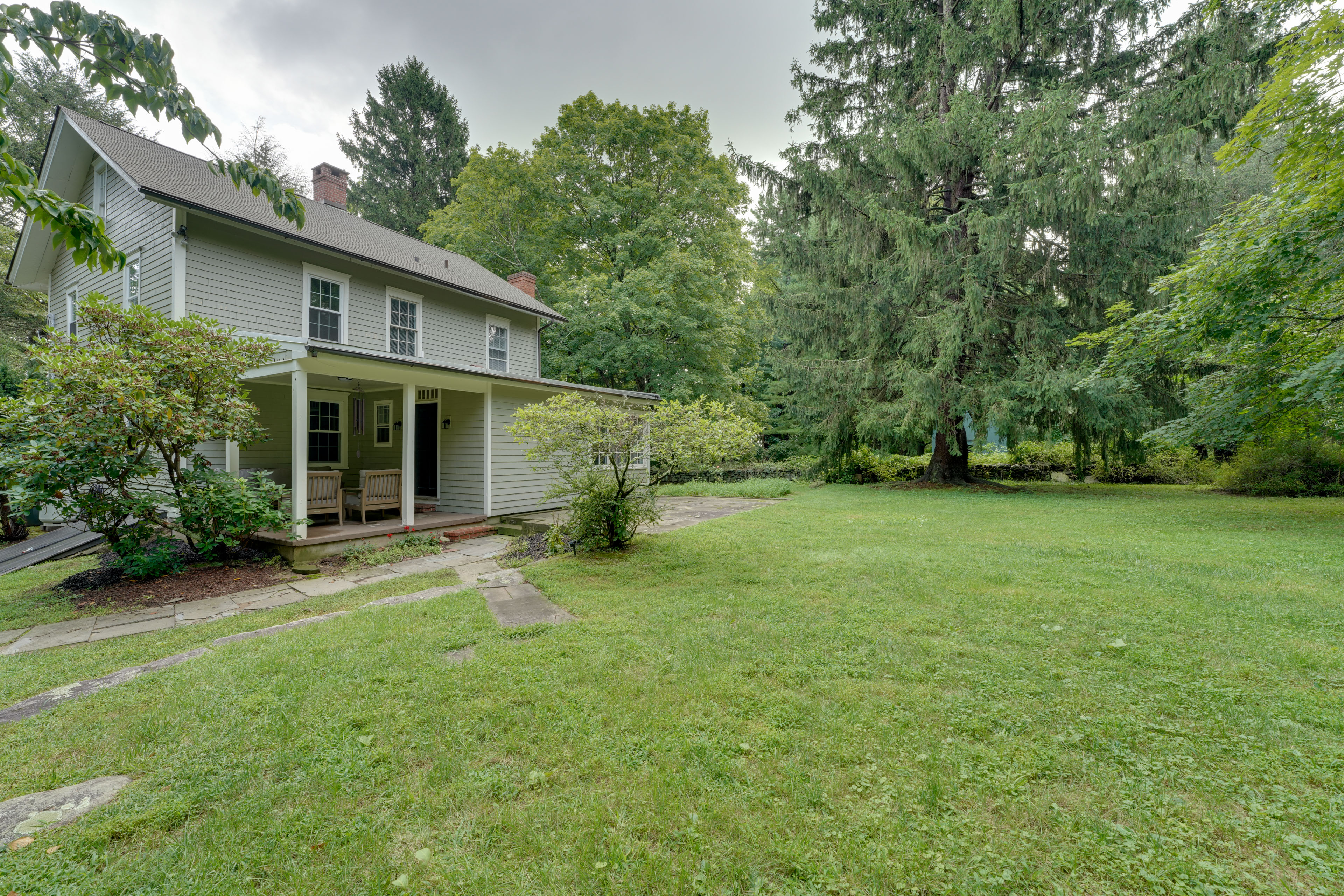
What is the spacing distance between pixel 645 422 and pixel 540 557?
2240 millimetres

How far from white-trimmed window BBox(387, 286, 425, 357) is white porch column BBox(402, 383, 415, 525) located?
10.6ft

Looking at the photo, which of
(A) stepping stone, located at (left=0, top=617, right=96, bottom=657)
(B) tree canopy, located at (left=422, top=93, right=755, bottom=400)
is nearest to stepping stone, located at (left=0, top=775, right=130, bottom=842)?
(A) stepping stone, located at (left=0, top=617, right=96, bottom=657)

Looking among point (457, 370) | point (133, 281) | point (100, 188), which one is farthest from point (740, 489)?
point (100, 188)

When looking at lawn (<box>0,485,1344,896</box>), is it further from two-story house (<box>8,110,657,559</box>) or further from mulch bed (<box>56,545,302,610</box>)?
two-story house (<box>8,110,657,559</box>)

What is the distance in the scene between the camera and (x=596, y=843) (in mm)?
1828

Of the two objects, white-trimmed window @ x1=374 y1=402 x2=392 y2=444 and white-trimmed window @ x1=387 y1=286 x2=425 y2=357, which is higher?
white-trimmed window @ x1=387 y1=286 x2=425 y2=357

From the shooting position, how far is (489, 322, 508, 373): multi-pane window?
1309 cm

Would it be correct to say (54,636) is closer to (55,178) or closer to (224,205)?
(224,205)

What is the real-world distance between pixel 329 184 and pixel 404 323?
15.8ft

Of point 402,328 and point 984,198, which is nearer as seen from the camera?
point 402,328

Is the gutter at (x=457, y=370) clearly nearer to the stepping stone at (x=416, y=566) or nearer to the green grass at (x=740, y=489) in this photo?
the stepping stone at (x=416, y=566)

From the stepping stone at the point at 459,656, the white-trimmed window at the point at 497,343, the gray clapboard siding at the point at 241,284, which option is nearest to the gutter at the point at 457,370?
the white-trimmed window at the point at 497,343

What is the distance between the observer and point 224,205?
28.1 ft

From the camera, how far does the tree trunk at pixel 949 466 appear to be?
49.1 feet
